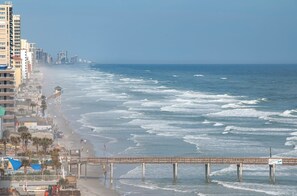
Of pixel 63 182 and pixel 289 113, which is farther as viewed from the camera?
pixel 289 113

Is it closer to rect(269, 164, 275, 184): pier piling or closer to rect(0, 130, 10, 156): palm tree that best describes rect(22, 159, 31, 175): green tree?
rect(0, 130, 10, 156): palm tree

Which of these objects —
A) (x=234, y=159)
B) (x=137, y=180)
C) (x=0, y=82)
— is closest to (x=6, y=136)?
(x=0, y=82)

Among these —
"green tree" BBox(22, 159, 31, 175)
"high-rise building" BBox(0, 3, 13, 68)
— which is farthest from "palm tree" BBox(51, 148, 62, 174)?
"high-rise building" BBox(0, 3, 13, 68)

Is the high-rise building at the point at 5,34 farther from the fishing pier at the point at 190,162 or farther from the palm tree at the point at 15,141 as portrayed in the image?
the fishing pier at the point at 190,162

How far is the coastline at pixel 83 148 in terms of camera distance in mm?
59875

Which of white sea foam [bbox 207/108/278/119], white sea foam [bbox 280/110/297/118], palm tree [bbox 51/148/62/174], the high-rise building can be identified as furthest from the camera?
the high-rise building

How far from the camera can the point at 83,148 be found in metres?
79.2

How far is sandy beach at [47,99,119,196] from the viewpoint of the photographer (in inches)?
2356

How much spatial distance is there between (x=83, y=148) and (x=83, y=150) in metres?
1.32

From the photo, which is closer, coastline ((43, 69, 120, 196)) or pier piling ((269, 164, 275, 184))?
coastline ((43, 69, 120, 196))

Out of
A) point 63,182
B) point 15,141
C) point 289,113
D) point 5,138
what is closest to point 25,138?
point 15,141

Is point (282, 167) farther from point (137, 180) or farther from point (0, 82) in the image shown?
point (0, 82)

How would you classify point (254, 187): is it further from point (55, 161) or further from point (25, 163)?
point (25, 163)

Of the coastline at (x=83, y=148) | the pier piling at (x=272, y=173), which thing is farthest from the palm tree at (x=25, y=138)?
the pier piling at (x=272, y=173)
